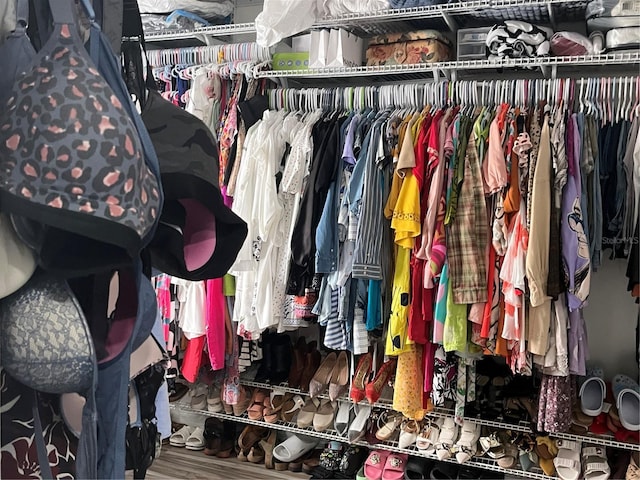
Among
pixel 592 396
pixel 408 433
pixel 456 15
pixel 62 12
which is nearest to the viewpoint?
pixel 62 12

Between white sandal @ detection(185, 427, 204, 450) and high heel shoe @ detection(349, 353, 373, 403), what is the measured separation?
945 mm

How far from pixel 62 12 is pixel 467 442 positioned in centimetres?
235

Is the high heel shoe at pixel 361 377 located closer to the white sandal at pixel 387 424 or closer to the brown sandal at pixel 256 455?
the white sandal at pixel 387 424

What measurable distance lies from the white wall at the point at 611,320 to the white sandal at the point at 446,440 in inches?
26.9

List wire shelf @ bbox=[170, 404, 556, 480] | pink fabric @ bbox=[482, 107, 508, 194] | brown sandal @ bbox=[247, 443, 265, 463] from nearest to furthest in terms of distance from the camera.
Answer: pink fabric @ bbox=[482, 107, 508, 194] < wire shelf @ bbox=[170, 404, 556, 480] < brown sandal @ bbox=[247, 443, 265, 463]

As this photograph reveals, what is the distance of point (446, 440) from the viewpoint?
2566mm

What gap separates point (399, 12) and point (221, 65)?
0.81 meters

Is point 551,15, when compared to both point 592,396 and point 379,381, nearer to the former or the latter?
point 592,396

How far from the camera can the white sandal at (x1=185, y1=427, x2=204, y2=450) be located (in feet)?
10.3

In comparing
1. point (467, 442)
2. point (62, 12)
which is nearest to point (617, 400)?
point (467, 442)

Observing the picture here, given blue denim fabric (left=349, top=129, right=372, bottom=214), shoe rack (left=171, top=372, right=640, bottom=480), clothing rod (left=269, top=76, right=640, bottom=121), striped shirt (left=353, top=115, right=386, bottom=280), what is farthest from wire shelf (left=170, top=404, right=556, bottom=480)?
clothing rod (left=269, top=76, right=640, bottom=121)

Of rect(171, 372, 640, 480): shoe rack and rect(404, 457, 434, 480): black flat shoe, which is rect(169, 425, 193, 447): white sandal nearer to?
rect(171, 372, 640, 480): shoe rack

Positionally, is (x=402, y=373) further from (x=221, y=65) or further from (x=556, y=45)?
(x=221, y=65)

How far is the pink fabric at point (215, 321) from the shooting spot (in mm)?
2648
